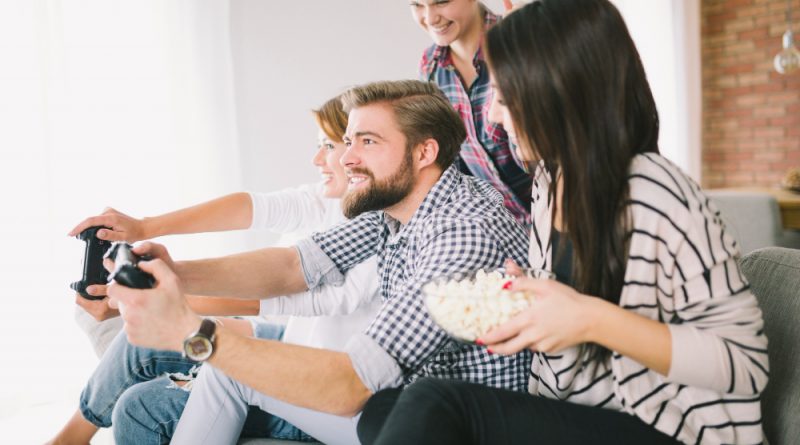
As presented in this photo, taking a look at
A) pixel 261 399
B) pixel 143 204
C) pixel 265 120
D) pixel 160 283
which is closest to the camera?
pixel 160 283

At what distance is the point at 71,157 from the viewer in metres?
2.84

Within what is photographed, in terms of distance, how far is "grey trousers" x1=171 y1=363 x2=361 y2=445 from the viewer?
4.66 feet

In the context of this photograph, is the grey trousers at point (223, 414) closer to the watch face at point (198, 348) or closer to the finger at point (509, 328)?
the watch face at point (198, 348)

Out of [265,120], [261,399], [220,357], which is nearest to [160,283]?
[220,357]

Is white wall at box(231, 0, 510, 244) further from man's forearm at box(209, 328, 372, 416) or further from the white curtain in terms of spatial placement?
man's forearm at box(209, 328, 372, 416)

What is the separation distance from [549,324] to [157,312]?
58 cm

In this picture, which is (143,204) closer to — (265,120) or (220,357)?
(265,120)

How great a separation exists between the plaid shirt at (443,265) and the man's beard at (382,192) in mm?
85

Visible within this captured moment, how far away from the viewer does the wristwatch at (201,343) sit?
1.07 meters

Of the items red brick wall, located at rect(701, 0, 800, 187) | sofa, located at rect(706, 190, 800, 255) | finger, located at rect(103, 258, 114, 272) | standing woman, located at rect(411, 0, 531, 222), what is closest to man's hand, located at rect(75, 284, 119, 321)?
finger, located at rect(103, 258, 114, 272)

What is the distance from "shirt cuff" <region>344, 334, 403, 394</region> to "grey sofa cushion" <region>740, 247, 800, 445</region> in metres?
0.62

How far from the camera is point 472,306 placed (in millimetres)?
951

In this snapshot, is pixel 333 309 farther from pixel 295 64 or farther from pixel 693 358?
pixel 295 64

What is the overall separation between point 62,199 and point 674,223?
8.30 ft
